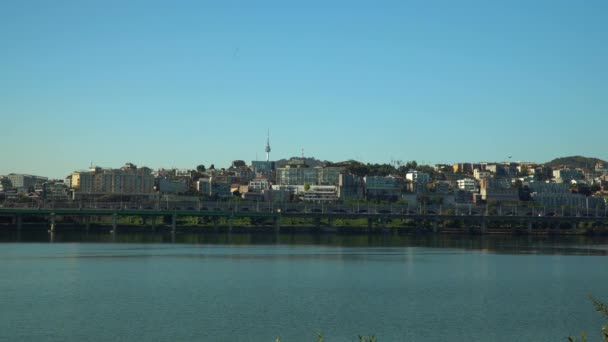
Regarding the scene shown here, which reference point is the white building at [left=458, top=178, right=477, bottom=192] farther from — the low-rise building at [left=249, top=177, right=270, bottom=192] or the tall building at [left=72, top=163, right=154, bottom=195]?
the tall building at [left=72, top=163, right=154, bottom=195]

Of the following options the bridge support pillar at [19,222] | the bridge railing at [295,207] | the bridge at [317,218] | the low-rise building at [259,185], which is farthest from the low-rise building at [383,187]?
the bridge support pillar at [19,222]

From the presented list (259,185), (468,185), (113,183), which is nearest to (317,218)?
(259,185)

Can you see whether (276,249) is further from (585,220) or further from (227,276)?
(585,220)

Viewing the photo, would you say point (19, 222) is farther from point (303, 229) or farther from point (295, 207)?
point (295, 207)

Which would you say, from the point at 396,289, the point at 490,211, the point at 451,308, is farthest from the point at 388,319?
the point at 490,211

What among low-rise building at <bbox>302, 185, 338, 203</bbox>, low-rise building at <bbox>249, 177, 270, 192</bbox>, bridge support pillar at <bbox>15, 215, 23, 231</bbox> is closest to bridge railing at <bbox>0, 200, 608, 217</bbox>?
bridge support pillar at <bbox>15, 215, 23, 231</bbox>

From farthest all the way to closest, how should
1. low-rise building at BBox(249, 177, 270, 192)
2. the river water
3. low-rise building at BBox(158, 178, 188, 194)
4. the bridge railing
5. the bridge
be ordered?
low-rise building at BBox(158, 178, 188, 194)
low-rise building at BBox(249, 177, 270, 192)
the bridge railing
the bridge
the river water

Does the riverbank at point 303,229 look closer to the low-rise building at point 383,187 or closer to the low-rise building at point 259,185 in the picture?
the low-rise building at point 383,187
